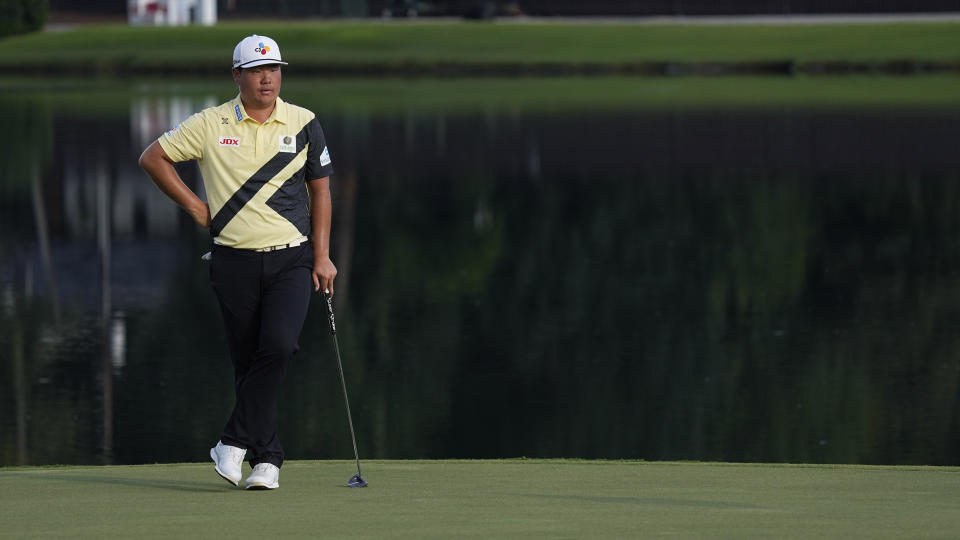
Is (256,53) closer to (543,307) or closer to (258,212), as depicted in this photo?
(258,212)

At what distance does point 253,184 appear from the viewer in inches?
319

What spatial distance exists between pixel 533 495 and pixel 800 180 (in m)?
23.3

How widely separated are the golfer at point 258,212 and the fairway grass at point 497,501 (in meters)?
0.45

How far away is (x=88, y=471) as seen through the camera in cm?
895

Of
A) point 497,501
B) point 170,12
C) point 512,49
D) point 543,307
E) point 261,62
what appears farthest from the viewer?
point 170,12

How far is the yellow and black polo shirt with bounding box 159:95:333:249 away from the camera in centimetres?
807

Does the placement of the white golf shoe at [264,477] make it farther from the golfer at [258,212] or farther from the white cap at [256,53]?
the white cap at [256,53]

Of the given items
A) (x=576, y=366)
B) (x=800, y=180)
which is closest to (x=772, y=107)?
(x=800, y=180)

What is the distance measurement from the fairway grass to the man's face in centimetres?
161

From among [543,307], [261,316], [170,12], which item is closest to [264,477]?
[261,316]

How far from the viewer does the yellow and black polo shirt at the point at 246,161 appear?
8.07 meters

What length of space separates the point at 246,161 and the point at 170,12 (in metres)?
69.5

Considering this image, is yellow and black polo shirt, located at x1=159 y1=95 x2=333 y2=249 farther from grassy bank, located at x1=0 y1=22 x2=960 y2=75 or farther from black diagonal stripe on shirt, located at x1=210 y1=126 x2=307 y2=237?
grassy bank, located at x1=0 y1=22 x2=960 y2=75

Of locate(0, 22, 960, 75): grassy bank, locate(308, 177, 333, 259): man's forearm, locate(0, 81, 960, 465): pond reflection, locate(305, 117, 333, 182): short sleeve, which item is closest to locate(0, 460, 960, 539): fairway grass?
locate(308, 177, 333, 259): man's forearm
